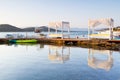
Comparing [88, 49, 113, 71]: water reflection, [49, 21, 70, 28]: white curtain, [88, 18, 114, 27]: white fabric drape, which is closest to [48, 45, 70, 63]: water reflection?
[88, 49, 113, 71]: water reflection

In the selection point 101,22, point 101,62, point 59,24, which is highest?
point 59,24

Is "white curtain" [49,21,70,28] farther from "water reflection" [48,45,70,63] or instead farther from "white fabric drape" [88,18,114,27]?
"water reflection" [48,45,70,63]

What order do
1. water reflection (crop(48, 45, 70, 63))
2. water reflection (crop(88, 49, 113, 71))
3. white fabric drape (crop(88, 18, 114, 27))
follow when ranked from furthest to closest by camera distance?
white fabric drape (crop(88, 18, 114, 27)) → water reflection (crop(48, 45, 70, 63)) → water reflection (crop(88, 49, 113, 71))

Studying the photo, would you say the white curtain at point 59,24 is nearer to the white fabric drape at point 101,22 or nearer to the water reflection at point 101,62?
the white fabric drape at point 101,22

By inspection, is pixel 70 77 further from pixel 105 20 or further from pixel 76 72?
pixel 105 20

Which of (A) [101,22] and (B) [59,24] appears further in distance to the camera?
(B) [59,24]

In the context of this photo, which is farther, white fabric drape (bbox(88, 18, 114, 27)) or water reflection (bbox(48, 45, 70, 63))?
white fabric drape (bbox(88, 18, 114, 27))

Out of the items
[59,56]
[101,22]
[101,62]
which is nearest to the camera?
[101,62]

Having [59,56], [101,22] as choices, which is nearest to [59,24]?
[101,22]

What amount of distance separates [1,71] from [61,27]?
35.7 meters

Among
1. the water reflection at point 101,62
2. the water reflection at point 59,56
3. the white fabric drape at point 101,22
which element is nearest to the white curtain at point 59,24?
the white fabric drape at point 101,22

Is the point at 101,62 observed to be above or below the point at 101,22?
below

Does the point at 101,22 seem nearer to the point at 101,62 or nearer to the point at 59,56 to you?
the point at 59,56

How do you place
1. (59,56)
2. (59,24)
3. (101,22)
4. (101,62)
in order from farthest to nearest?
(59,24), (101,22), (59,56), (101,62)
